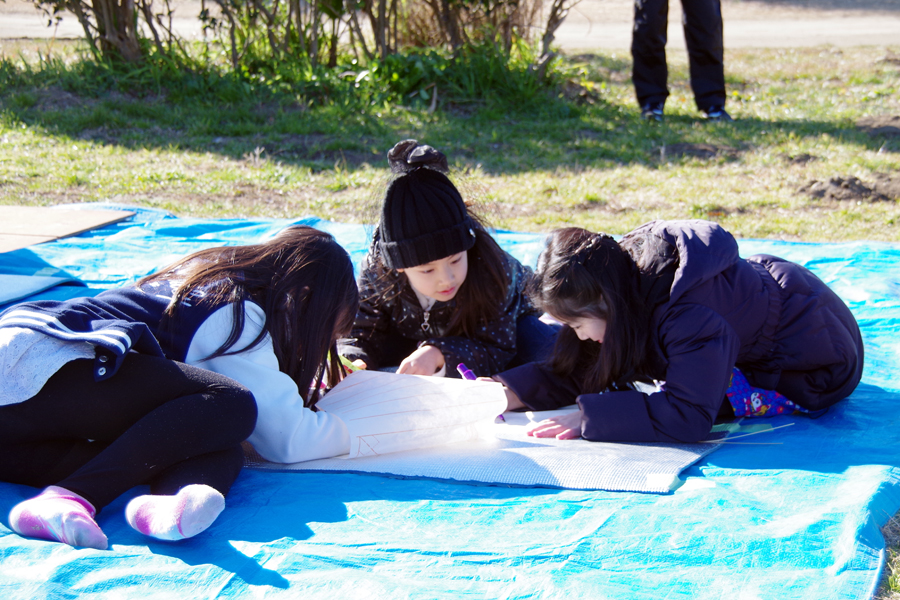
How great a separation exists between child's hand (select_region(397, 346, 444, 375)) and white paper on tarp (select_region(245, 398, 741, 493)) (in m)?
0.42

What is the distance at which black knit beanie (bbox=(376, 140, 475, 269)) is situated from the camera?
2.21 meters

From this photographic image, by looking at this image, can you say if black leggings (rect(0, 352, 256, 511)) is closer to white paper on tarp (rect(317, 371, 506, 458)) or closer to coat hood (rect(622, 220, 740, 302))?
white paper on tarp (rect(317, 371, 506, 458))

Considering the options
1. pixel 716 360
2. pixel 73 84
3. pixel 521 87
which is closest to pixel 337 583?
pixel 716 360

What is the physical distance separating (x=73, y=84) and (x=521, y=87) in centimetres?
370

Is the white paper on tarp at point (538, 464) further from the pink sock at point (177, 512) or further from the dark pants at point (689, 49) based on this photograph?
the dark pants at point (689, 49)

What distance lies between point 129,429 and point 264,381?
11.3 inches

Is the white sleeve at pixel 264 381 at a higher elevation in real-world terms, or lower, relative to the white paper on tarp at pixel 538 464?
higher

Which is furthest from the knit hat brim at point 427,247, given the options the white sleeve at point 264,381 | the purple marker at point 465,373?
the white sleeve at point 264,381

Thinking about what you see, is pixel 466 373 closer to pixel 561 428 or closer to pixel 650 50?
pixel 561 428

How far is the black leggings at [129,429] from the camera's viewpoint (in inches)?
→ 59.7

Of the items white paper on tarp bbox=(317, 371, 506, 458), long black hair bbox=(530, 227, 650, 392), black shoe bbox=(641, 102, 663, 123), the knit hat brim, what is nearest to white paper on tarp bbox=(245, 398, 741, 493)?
white paper on tarp bbox=(317, 371, 506, 458)

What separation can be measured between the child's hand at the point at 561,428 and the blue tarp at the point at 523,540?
32cm

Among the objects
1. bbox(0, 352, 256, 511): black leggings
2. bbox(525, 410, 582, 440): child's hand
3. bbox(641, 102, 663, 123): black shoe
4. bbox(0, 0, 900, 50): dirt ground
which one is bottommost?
bbox(525, 410, 582, 440): child's hand

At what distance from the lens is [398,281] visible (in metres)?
2.53
